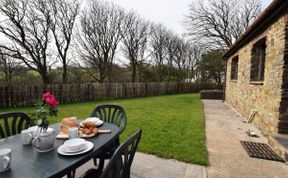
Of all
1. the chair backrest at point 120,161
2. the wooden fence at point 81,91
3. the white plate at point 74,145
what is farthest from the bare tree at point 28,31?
the chair backrest at point 120,161

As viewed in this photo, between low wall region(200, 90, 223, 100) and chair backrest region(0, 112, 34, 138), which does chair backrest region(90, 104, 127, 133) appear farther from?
low wall region(200, 90, 223, 100)

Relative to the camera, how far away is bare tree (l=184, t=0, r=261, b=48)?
14.9 metres

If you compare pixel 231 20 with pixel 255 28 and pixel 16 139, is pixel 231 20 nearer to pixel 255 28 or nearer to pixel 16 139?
pixel 255 28

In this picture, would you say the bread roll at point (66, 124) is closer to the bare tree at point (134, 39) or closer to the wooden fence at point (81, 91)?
the wooden fence at point (81, 91)

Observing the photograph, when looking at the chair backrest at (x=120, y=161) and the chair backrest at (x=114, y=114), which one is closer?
the chair backrest at (x=120, y=161)

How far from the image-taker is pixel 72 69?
12.6 metres

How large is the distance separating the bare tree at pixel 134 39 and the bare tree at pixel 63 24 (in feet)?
15.2

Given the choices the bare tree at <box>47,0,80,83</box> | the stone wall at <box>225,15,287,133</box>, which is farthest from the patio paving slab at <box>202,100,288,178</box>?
the bare tree at <box>47,0,80,83</box>

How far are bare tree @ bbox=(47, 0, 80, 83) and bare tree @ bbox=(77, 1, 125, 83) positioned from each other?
1.08 metres

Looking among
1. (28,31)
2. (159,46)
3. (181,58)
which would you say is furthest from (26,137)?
(181,58)

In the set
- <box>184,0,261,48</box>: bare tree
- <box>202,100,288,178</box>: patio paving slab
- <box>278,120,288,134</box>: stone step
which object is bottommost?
<box>202,100,288,178</box>: patio paving slab

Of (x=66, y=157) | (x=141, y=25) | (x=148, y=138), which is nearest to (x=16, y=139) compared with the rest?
(x=66, y=157)

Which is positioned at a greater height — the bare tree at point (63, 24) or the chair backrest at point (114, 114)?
the bare tree at point (63, 24)

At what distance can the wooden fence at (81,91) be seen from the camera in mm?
→ 7532
